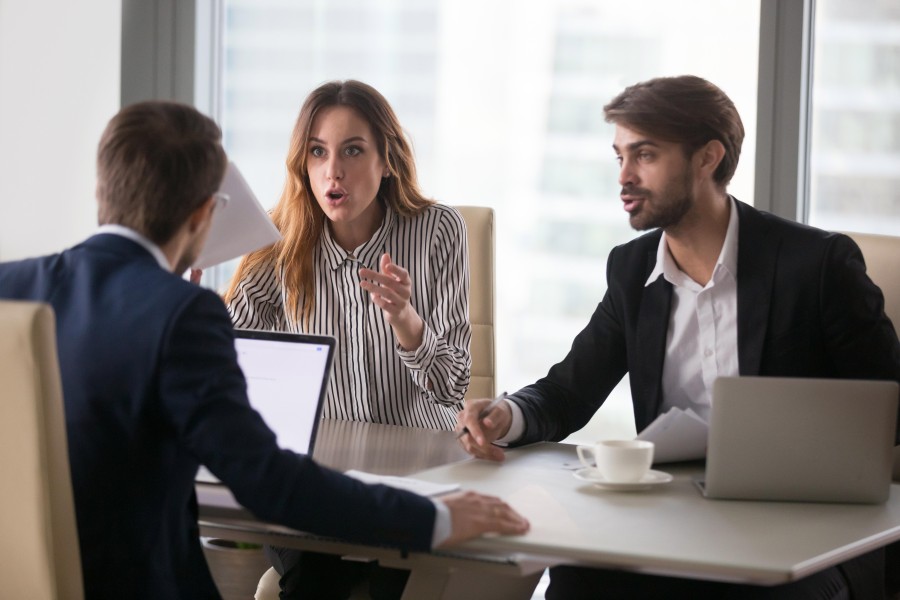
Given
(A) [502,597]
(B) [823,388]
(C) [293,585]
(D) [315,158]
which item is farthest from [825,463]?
(D) [315,158]

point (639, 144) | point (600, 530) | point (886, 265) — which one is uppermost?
point (639, 144)

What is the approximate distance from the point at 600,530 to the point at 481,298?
52.7 inches

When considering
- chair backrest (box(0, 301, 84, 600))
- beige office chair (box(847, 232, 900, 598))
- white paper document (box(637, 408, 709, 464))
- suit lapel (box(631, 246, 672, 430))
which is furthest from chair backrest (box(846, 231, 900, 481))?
chair backrest (box(0, 301, 84, 600))

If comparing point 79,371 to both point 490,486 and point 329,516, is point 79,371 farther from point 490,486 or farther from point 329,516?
point 490,486

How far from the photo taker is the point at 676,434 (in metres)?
1.82

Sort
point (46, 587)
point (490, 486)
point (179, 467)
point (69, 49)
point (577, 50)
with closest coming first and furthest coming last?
point (46, 587)
point (179, 467)
point (490, 486)
point (577, 50)
point (69, 49)

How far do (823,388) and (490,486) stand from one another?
51cm

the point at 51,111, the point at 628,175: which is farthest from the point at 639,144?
the point at 51,111

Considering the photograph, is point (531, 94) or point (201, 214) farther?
point (531, 94)

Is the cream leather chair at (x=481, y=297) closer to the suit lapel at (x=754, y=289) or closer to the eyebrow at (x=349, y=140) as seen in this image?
the eyebrow at (x=349, y=140)

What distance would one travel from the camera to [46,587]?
1310 mm

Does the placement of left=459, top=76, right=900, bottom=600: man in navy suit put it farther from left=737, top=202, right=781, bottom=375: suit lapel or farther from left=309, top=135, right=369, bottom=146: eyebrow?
left=309, top=135, right=369, bottom=146: eyebrow

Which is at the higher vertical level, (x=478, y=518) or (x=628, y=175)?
(x=628, y=175)

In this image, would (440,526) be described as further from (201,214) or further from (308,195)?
(308,195)
